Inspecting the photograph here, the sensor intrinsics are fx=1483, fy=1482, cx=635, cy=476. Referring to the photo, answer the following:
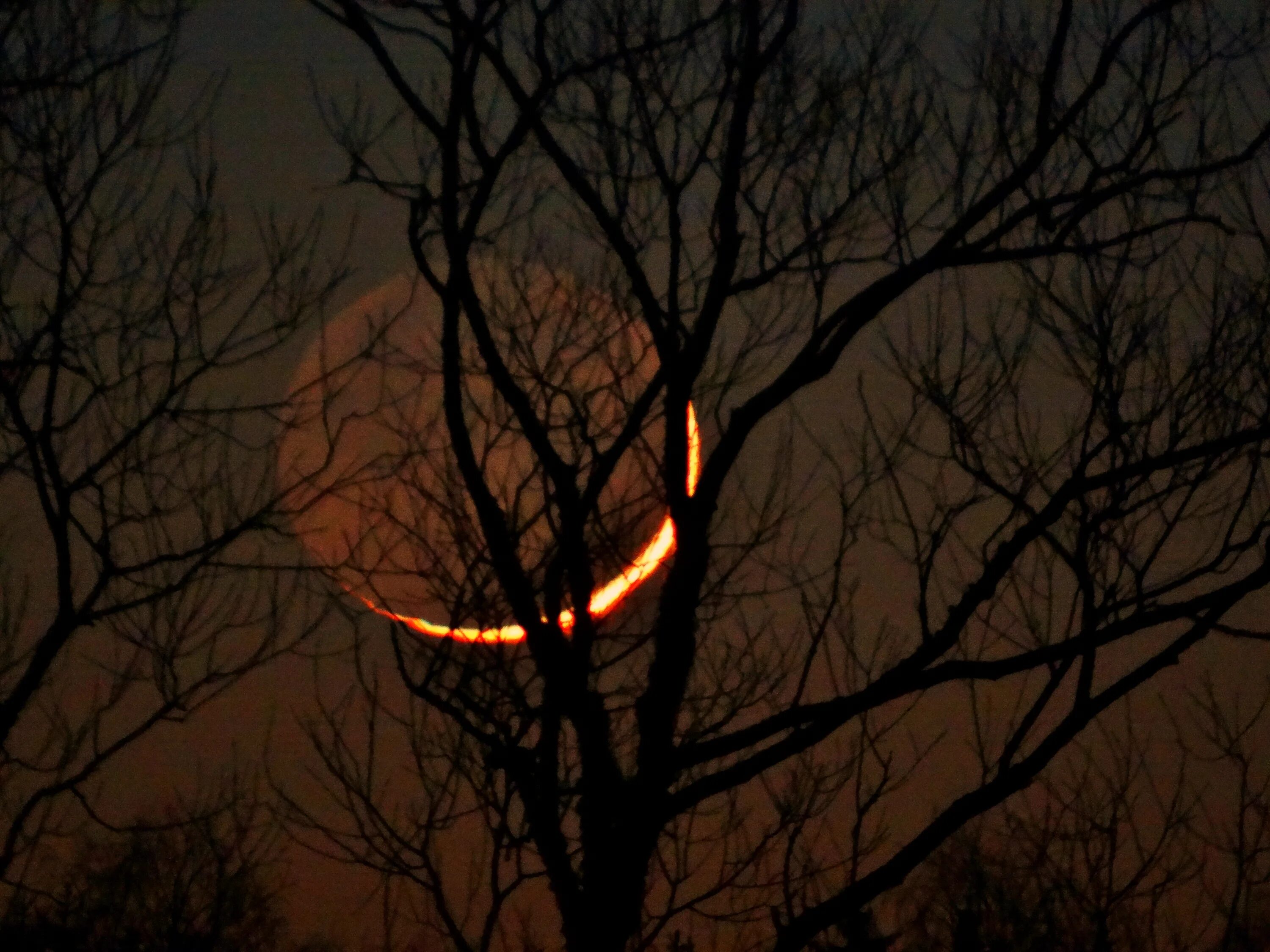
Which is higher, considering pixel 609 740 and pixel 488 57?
pixel 488 57

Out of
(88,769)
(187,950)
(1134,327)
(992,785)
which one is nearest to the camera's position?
(992,785)

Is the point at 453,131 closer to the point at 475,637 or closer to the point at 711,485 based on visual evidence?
the point at 711,485

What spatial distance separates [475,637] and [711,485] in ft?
3.91

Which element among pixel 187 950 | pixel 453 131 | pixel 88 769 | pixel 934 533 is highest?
pixel 187 950

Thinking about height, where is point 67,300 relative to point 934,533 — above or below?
above

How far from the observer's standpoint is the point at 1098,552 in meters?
5.07

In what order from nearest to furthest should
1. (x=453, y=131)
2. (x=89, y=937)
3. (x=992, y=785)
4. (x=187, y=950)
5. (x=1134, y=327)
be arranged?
(x=992, y=785)
(x=453, y=131)
(x=1134, y=327)
(x=187, y=950)
(x=89, y=937)

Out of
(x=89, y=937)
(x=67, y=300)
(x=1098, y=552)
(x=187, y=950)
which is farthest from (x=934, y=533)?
(x=89, y=937)

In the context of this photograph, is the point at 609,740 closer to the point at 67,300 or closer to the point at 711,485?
the point at 711,485

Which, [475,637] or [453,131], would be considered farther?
[475,637]

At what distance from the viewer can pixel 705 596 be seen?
580cm

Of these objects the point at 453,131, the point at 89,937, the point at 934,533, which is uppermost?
the point at 89,937

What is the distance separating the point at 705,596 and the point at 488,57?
7.16 feet

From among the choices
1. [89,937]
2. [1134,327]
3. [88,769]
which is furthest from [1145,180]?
[89,937]
